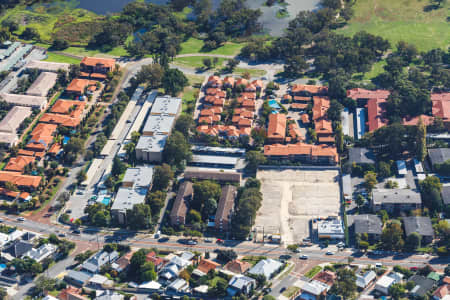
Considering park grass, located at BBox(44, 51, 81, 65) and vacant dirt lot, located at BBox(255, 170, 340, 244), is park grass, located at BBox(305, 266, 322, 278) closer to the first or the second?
vacant dirt lot, located at BBox(255, 170, 340, 244)

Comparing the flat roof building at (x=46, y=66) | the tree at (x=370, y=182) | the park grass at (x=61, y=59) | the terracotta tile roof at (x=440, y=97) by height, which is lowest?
the tree at (x=370, y=182)

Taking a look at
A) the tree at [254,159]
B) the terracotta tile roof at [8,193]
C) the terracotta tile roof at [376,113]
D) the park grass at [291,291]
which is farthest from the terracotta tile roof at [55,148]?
the terracotta tile roof at [376,113]

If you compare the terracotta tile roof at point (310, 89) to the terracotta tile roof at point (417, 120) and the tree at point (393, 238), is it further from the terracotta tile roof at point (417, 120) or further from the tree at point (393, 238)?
the tree at point (393, 238)

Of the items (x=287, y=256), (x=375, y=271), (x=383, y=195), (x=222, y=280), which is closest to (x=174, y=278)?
(x=222, y=280)

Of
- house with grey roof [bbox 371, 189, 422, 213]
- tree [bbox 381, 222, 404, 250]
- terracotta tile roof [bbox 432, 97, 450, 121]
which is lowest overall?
tree [bbox 381, 222, 404, 250]

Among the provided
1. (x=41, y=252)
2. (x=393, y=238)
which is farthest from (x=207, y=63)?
(x=393, y=238)

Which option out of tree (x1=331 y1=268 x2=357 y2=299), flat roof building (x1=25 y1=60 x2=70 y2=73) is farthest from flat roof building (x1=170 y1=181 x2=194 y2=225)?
flat roof building (x1=25 y1=60 x2=70 y2=73)

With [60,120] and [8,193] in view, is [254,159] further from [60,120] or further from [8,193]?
[8,193]
